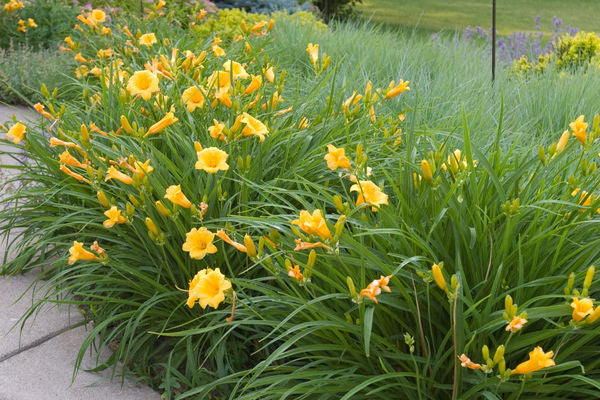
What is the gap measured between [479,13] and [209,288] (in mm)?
18294

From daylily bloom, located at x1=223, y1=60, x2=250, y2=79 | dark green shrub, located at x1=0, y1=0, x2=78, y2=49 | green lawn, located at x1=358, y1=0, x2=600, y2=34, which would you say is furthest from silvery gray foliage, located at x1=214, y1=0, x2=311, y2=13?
daylily bloom, located at x1=223, y1=60, x2=250, y2=79

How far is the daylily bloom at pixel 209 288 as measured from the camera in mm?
1667

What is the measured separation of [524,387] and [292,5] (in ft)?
29.8

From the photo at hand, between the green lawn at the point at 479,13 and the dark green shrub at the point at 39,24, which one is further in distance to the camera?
the green lawn at the point at 479,13

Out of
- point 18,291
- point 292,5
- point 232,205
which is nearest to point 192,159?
point 232,205

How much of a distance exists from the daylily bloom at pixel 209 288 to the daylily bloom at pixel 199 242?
16 cm

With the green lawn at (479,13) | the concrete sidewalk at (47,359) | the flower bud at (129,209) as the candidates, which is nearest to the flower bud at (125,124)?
the flower bud at (129,209)

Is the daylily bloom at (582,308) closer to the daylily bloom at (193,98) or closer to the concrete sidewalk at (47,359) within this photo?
the concrete sidewalk at (47,359)

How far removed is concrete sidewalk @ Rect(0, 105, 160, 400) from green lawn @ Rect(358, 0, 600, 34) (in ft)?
47.4

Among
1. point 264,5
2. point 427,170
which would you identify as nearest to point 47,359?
point 427,170

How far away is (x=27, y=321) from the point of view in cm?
252

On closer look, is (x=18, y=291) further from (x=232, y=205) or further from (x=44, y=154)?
(x=232, y=205)

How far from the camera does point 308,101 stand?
2982 mm

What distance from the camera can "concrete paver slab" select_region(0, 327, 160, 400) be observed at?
2.12 m
